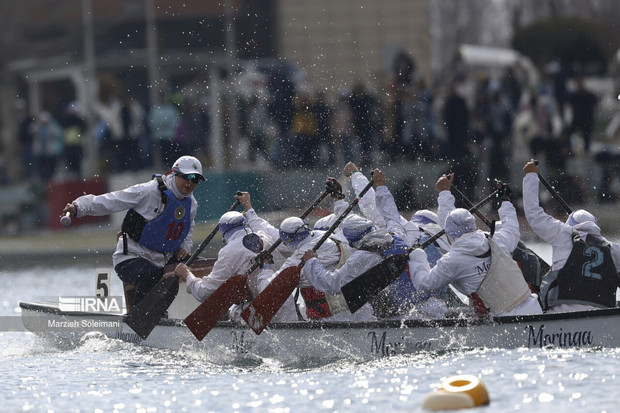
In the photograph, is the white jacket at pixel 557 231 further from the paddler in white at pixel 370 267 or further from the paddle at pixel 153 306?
the paddle at pixel 153 306

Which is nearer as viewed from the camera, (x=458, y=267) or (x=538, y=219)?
(x=458, y=267)

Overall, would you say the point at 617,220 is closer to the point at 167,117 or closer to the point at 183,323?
the point at 167,117

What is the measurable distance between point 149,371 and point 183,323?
93cm

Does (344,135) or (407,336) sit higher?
(344,135)

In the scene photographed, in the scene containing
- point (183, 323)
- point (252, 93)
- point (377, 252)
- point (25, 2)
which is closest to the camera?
point (377, 252)

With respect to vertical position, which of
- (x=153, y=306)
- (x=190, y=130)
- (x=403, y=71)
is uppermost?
(x=403, y=71)

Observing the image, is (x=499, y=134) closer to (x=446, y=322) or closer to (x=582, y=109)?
(x=582, y=109)

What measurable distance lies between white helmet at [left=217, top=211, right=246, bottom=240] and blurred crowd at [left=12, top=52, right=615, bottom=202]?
11585 mm

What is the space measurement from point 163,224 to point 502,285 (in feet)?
13.4

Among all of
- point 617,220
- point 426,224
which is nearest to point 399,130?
point 617,220

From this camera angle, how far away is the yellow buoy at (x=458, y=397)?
37.1 ft

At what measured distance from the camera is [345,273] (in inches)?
533

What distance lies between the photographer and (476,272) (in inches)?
522

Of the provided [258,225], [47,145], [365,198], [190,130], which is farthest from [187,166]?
[47,145]
